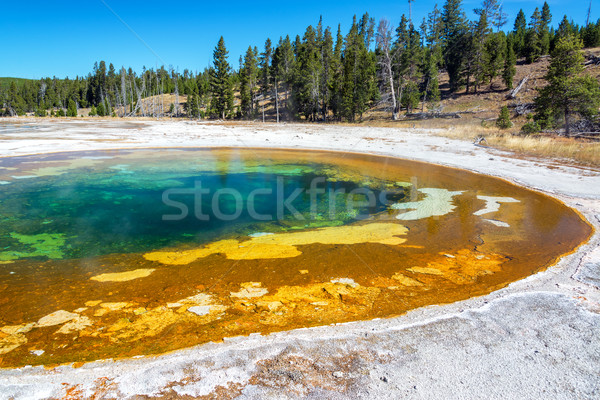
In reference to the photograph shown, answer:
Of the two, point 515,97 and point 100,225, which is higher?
point 515,97

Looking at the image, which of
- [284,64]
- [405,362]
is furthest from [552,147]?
[284,64]

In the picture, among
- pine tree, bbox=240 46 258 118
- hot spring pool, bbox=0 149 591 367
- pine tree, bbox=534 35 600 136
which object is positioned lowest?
hot spring pool, bbox=0 149 591 367

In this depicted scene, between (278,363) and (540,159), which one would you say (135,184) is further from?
(540,159)

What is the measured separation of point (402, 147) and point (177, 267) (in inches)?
627

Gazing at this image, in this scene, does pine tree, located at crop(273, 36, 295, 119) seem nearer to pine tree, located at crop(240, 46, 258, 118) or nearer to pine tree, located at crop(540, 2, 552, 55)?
pine tree, located at crop(240, 46, 258, 118)

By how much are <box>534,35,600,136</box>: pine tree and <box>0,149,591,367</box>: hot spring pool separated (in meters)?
10.9

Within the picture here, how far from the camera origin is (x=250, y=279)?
5.19m

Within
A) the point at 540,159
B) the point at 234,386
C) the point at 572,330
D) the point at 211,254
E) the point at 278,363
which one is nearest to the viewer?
the point at 234,386

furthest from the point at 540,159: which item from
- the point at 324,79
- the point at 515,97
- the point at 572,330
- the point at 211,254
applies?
the point at 324,79

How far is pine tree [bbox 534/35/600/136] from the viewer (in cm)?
1828

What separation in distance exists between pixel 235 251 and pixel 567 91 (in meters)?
20.6

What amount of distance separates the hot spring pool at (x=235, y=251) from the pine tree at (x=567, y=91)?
35.7 feet

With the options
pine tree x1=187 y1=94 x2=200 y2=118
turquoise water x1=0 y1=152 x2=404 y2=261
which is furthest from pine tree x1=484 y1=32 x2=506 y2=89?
pine tree x1=187 y1=94 x2=200 y2=118

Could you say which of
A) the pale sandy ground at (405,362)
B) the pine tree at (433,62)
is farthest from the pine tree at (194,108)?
the pale sandy ground at (405,362)
